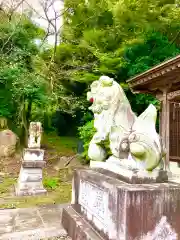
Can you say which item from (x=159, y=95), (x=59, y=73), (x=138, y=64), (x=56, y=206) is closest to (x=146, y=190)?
(x=56, y=206)

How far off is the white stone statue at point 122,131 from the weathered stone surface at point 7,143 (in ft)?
28.1

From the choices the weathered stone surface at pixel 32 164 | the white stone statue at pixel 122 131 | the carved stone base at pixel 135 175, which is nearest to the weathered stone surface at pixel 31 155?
the weathered stone surface at pixel 32 164

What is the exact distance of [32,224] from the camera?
3676 mm

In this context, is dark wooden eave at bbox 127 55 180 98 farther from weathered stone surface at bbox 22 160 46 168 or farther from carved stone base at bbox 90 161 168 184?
weathered stone surface at bbox 22 160 46 168

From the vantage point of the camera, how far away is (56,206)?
15.9 ft

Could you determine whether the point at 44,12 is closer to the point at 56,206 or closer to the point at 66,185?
the point at 66,185

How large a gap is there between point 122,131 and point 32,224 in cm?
228

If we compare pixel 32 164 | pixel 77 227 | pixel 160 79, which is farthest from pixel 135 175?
pixel 32 164

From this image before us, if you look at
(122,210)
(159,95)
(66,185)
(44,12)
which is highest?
(44,12)

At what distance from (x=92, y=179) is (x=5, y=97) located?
31.6 feet

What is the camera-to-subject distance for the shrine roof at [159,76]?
5.06 meters

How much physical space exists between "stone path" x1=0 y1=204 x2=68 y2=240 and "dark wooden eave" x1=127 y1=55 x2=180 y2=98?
404 centimetres

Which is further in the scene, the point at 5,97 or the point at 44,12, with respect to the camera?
the point at 5,97

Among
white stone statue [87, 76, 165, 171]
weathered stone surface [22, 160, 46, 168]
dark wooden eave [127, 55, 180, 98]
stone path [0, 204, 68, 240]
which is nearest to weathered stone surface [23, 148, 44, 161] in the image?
weathered stone surface [22, 160, 46, 168]
